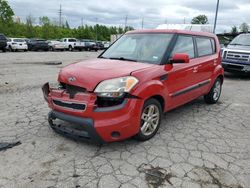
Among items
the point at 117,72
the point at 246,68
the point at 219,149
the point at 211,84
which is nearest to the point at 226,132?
the point at 219,149

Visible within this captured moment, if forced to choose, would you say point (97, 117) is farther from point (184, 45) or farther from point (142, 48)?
point (184, 45)

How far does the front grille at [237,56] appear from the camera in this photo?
9.88m

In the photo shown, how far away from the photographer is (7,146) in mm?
3678

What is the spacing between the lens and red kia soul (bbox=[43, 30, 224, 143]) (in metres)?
3.34

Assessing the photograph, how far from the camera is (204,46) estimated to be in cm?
562

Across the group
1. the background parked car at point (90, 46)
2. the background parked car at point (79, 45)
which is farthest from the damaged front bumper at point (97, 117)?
the background parked car at point (90, 46)

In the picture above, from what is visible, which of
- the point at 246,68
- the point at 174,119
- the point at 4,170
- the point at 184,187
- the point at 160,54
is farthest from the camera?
the point at 246,68

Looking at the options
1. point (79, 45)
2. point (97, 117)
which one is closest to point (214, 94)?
point (97, 117)

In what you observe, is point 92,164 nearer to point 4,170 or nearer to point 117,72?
point 4,170

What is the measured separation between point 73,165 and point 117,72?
1.38 m

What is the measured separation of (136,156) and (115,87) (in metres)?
1.00

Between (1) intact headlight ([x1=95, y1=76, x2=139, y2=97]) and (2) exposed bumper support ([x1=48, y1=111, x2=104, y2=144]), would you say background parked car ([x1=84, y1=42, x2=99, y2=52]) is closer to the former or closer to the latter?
(2) exposed bumper support ([x1=48, y1=111, x2=104, y2=144])

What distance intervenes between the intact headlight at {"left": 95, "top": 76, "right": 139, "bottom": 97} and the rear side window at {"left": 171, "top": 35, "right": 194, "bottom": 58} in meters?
1.28

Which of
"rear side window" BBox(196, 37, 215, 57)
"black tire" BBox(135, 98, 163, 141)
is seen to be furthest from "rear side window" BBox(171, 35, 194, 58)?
"black tire" BBox(135, 98, 163, 141)
